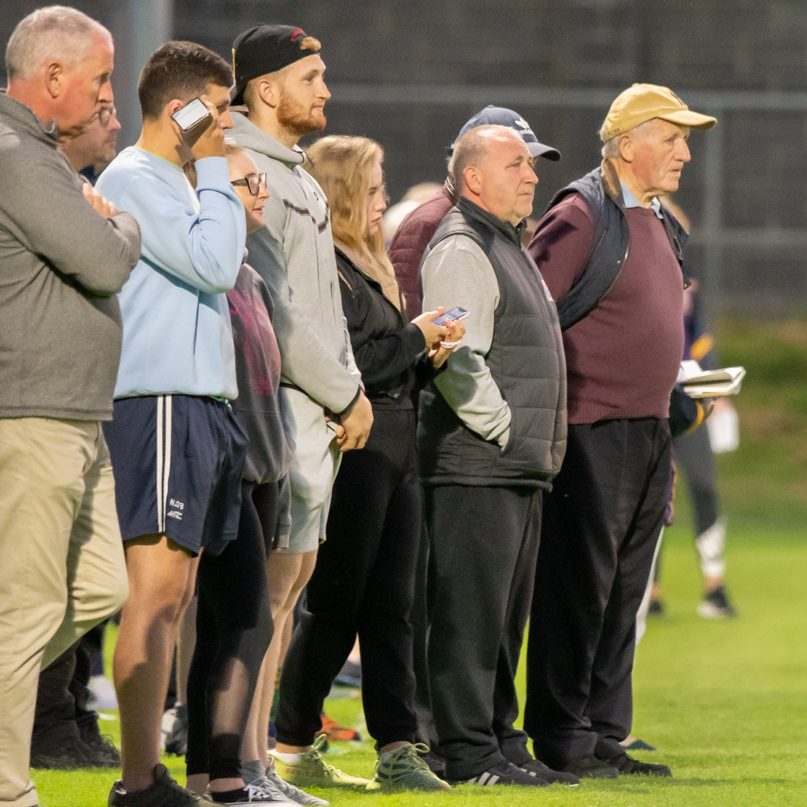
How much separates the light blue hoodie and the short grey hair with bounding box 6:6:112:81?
0.37 metres

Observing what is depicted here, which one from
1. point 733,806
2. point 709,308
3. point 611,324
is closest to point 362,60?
point 709,308

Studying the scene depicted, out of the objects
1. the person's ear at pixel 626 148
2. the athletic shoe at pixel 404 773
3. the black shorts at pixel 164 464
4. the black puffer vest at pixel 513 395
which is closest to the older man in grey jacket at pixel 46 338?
the black shorts at pixel 164 464

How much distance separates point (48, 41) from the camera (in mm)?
3441

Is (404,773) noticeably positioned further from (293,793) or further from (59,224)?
(59,224)

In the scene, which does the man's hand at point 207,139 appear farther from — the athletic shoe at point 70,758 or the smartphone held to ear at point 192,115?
the athletic shoe at point 70,758

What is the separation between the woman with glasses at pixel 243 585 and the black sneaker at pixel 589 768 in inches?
45.3

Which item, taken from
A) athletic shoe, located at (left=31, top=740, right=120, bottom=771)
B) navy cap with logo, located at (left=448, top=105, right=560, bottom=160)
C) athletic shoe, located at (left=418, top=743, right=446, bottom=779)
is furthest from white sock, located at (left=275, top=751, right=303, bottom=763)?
navy cap with logo, located at (left=448, top=105, right=560, bottom=160)

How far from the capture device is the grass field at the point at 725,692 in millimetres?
4383

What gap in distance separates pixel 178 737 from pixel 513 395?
1615 millimetres

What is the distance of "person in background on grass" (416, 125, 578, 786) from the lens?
4566 mm

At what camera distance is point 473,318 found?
4.58 metres

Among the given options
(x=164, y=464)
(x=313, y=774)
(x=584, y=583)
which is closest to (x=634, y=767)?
(x=584, y=583)

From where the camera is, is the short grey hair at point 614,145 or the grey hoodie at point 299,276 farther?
the short grey hair at point 614,145

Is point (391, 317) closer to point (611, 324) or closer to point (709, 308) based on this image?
point (611, 324)
